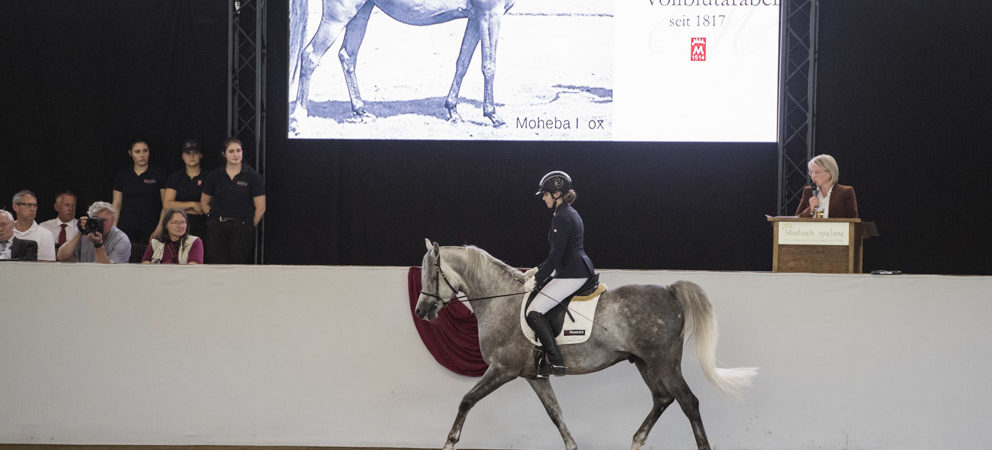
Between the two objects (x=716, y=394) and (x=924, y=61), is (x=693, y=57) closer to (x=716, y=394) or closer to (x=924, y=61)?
(x=924, y=61)

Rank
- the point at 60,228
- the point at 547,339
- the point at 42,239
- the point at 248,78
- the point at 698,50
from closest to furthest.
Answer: the point at 547,339 → the point at 42,239 → the point at 60,228 → the point at 698,50 → the point at 248,78

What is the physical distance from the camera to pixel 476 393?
17.8 feet

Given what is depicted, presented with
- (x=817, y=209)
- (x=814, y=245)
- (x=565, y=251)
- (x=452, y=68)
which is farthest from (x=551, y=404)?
(x=452, y=68)

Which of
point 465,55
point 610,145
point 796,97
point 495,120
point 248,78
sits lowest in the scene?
point 610,145

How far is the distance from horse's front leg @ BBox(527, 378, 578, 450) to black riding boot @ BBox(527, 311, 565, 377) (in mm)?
171

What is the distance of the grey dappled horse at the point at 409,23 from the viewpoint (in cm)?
888

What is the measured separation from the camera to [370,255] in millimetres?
9203

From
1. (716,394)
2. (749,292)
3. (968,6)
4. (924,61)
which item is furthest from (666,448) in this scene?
(968,6)

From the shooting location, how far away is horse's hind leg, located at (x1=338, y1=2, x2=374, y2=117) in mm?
8891

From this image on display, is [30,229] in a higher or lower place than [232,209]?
lower

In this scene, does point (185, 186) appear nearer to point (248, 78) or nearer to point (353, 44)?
point (248, 78)

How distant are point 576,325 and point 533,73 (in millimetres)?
3913

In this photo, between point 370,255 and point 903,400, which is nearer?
point 903,400

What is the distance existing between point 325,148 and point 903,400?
17.9 feet
